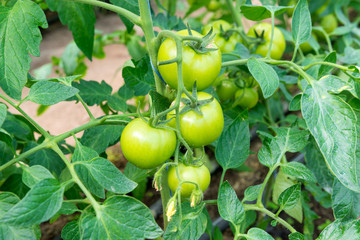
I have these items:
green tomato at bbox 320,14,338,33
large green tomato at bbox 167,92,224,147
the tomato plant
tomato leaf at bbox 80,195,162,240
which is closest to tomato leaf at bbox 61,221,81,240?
the tomato plant

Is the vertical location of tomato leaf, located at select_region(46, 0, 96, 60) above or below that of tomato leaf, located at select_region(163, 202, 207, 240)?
above

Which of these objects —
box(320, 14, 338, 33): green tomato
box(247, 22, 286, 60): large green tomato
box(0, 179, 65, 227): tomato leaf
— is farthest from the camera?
box(320, 14, 338, 33): green tomato

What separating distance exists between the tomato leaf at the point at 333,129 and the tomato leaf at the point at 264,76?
50 millimetres

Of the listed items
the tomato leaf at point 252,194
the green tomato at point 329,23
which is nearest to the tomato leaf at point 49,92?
the tomato leaf at point 252,194

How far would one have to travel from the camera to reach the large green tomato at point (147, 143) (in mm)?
473

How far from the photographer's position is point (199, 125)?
1.59 ft

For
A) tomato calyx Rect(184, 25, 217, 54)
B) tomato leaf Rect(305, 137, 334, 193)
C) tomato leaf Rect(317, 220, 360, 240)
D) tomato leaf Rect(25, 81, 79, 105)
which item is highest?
tomato calyx Rect(184, 25, 217, 54)

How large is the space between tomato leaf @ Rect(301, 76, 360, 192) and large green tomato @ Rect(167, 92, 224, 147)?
0.13 meters

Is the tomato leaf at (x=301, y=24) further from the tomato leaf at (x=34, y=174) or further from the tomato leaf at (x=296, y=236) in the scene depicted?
the tomato leaf at (x=34, y=174)

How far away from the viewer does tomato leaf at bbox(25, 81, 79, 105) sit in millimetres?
506

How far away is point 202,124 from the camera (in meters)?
0.49

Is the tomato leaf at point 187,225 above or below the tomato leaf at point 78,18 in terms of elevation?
below

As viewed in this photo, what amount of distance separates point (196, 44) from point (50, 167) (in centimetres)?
42

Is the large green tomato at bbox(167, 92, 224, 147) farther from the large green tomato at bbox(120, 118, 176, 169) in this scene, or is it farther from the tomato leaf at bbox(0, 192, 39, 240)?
the tomato leaf at bbox(0, 192, 39, 240)
